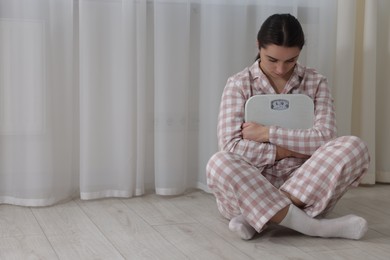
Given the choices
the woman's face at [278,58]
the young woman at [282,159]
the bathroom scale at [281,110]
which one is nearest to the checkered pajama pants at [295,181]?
the young woman at [282,159]

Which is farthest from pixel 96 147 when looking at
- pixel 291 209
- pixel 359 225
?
pixel 359 225

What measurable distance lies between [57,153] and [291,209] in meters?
0.80

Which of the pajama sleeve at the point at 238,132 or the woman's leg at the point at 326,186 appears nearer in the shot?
the woman's leg at the point at 326,186

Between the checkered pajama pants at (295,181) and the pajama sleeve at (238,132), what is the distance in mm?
73

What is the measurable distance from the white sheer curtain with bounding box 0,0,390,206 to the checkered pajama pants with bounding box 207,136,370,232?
0.49 meters

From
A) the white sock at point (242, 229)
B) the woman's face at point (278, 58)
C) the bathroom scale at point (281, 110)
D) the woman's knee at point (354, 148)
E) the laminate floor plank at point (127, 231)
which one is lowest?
the laminate floor plank at point (127, 231)

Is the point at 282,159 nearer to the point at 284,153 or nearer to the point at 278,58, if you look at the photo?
the point at 284,153

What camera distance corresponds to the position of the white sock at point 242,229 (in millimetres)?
1577

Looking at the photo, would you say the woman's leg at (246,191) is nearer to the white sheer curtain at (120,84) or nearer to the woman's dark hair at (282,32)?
the woman's dark hair at (282,32)

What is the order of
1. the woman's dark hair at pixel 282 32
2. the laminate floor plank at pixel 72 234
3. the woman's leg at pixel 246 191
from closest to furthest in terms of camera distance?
the laminate floor plank at pixel 72 234
the woman's leg at pixel 246 191
the woman's dark hair at pixel 282 32

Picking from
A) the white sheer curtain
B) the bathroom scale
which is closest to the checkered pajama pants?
the bathroom scale

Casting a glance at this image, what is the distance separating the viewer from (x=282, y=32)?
1706mm

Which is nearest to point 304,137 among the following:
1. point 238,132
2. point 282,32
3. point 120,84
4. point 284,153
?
point 284,153

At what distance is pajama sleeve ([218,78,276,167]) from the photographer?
1.73 meters
